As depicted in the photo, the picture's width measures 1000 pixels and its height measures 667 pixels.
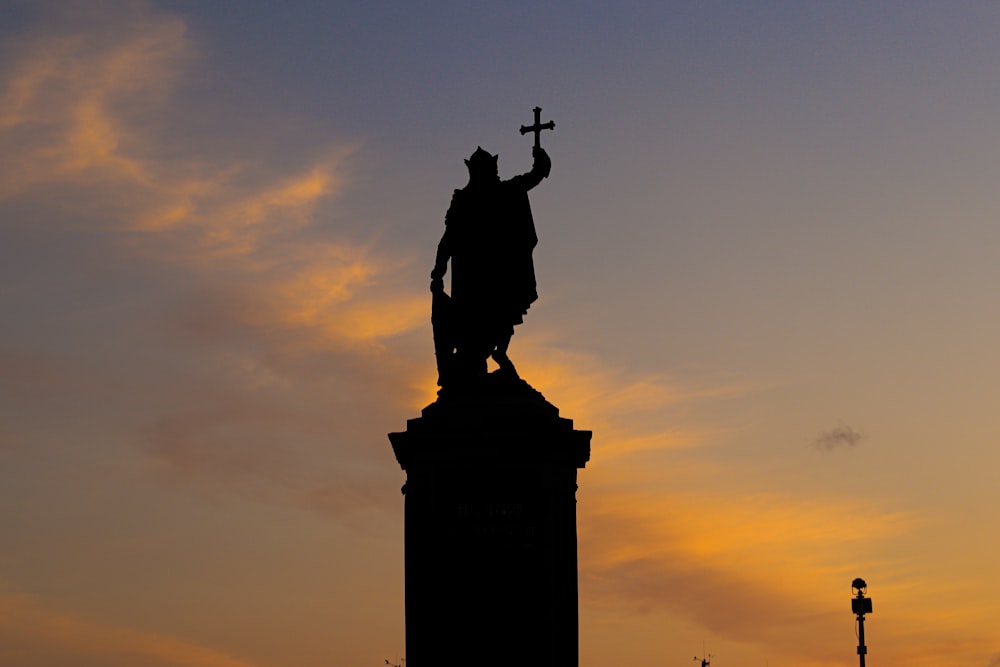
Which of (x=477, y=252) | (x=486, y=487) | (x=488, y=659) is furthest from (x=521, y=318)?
(x=488, y=659)

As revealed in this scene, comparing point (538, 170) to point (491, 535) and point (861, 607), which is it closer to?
point (491, 535)

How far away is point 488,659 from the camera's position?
32562 mm

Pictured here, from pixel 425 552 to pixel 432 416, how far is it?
1.98m

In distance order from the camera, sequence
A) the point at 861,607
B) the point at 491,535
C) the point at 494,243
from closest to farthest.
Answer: the point at 491,535
the point at 494,243
the point at 861,607

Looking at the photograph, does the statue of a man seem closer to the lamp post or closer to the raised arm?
the raised arm

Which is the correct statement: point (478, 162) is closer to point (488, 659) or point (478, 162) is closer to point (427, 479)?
point (427, 479)

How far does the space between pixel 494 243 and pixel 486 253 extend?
20 cm

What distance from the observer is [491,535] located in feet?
108

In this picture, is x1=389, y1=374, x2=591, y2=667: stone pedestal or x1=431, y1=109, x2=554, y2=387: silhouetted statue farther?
x1=431, y1=109, x2=554, y2=387: silhouetted statue

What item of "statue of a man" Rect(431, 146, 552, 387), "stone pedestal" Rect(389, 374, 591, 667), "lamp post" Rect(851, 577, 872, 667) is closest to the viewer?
"stone pedestal" Rect(389, 374, 591, 667)

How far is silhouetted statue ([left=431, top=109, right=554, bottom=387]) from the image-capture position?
116 ft

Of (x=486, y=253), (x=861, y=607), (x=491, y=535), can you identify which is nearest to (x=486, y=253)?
(x=486, y=253)

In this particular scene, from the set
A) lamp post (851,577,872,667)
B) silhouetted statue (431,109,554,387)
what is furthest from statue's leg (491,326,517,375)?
lamp post (851,577,872,667)

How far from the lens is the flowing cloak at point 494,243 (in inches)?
1390
